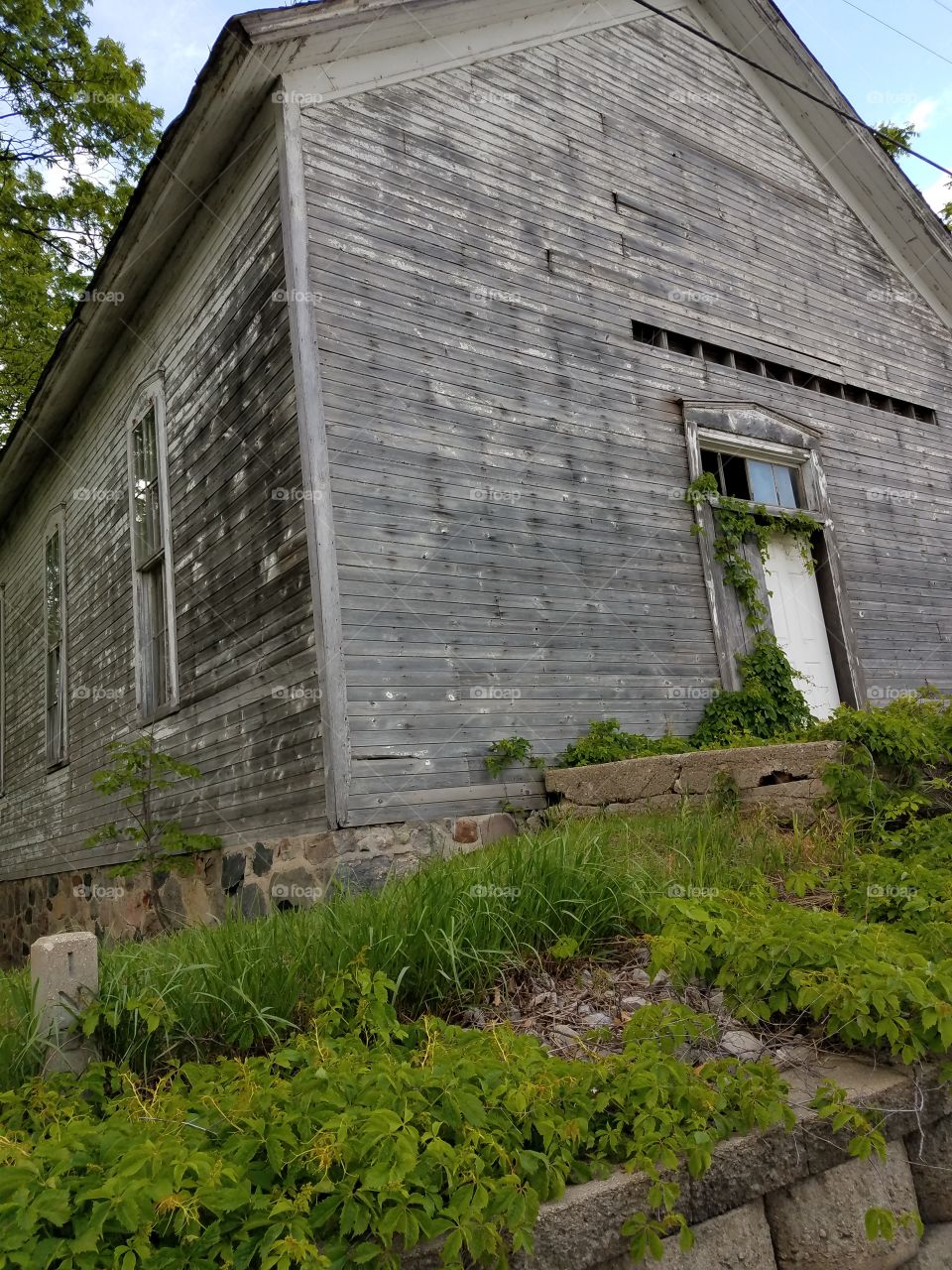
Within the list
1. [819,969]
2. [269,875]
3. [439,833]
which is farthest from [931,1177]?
[269,875]

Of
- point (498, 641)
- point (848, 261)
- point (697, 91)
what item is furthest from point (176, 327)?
point (848, 261)

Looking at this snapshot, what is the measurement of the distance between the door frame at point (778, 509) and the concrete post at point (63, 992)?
6.46 m

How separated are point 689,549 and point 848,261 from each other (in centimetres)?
512

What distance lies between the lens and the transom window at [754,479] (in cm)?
930

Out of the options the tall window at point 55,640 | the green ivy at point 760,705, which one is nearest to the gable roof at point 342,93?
the tall window at point 55,640

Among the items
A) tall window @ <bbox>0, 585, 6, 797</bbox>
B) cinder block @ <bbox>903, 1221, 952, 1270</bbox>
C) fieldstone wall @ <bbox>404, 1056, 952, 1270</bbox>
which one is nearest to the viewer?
fieldstone wall @ <bbox>404, 1056, 952, 1270</bbox>

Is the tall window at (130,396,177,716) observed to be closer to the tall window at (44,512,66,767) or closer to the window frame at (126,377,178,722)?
the window frame at (126,377,178,722)

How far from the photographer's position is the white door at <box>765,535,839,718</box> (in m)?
9.28

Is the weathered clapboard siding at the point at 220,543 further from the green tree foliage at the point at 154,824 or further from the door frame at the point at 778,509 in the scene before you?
the door frame at the point at 778,509

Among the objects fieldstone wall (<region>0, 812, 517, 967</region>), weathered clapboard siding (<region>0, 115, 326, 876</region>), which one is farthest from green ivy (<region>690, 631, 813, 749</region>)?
weathered clapboard siding (<region>0, 115, 326, 876</region>)

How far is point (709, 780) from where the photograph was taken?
602cm

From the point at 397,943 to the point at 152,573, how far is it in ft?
22.7

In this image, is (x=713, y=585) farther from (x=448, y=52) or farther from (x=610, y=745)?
(x=448, y=52)

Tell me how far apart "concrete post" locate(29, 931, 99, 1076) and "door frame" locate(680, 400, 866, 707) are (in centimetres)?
646
